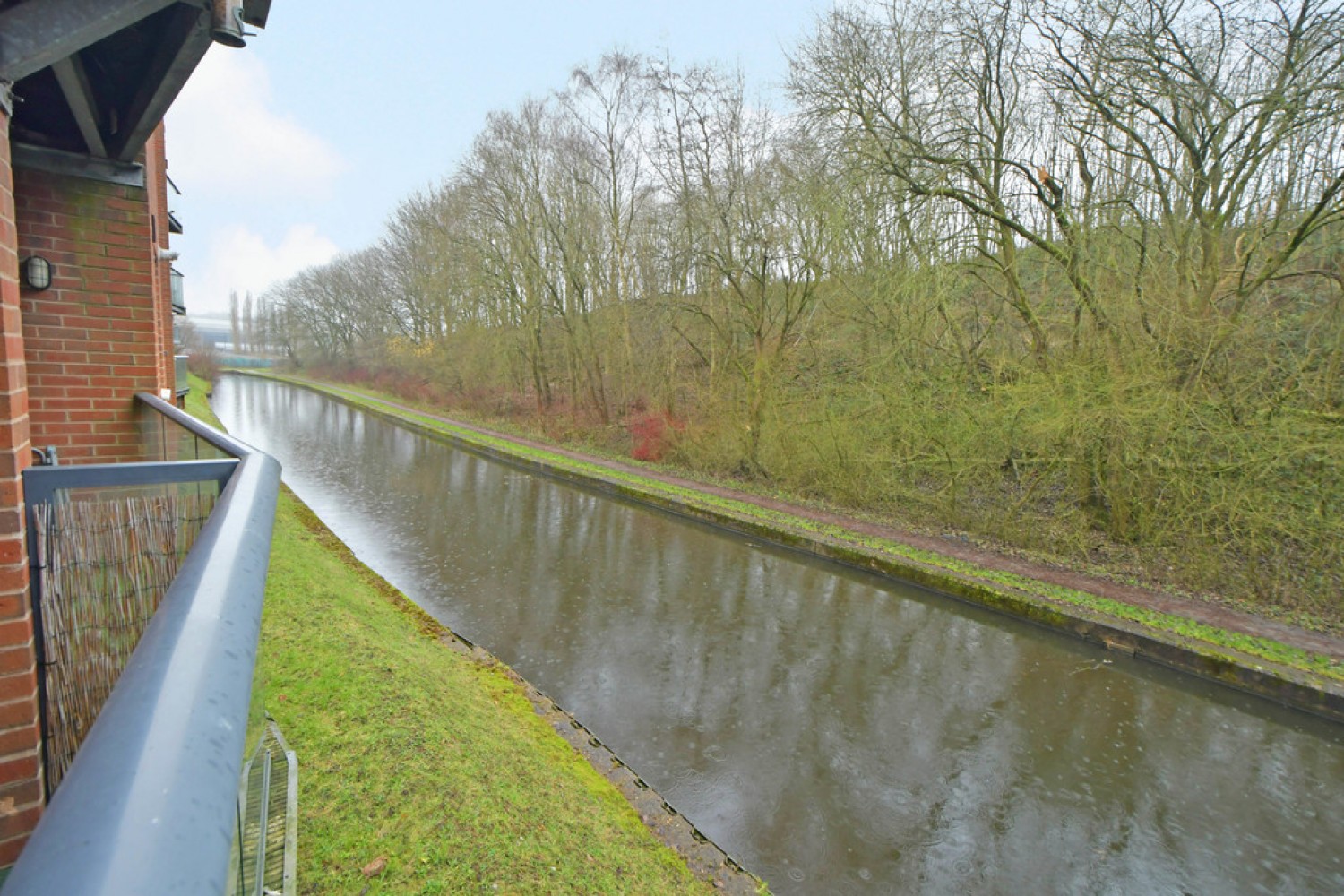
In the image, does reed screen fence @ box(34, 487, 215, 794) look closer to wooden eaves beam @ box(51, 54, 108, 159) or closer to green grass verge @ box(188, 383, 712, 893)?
green grass verge @ box(188, 383, 712, 893)

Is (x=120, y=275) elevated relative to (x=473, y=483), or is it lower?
elevated

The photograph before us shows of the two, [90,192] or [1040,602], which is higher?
[90,192]

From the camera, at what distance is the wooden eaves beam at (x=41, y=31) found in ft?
6.02

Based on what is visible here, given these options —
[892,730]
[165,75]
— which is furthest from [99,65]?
[892,730]

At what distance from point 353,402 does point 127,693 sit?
38828 mm

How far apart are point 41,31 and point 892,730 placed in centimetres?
628

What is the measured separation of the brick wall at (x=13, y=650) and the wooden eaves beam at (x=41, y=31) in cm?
67

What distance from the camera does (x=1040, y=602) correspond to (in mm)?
8156

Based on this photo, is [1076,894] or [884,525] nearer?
[1076,894]

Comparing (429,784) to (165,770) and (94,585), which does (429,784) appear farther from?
(165,770)

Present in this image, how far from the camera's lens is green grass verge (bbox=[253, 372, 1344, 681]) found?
6770 millimetres

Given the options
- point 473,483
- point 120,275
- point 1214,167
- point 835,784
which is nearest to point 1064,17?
point 1214,167

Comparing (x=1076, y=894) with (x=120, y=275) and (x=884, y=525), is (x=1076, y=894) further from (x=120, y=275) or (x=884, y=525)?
(x=884, y=525)

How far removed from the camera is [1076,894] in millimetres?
4016
